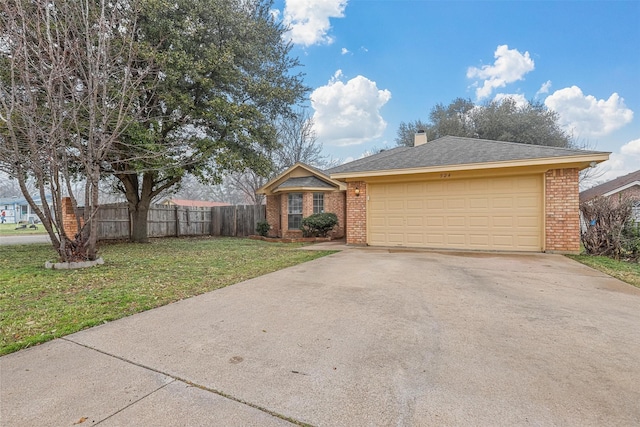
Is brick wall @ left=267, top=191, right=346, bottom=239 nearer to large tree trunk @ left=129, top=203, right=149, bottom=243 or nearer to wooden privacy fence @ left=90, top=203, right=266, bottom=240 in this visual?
wooden privacy fence @ left=90, top=203, right=266, bottom=240

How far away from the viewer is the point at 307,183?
44.5ft

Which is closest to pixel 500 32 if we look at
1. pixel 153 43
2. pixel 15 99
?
pixel 153 43

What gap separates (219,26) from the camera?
10.3 meters

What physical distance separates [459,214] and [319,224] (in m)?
5.21

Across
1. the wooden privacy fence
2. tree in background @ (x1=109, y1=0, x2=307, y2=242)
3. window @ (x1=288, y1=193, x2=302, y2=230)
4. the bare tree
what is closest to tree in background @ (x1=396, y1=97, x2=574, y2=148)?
window @ (x1=288, y1=193, x2=302, y2=230)

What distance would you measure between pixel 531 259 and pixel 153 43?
39.1 ft

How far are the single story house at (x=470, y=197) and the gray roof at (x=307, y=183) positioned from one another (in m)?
3.35

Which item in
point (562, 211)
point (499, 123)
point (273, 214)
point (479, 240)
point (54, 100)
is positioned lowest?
point (479, 240)

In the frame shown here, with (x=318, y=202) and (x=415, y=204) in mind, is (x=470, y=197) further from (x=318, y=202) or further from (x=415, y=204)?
(x=318, y=202)

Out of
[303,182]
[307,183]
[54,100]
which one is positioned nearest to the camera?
[54,100]

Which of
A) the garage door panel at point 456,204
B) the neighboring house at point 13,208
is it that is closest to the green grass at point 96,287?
the garage door panel at point 456,204

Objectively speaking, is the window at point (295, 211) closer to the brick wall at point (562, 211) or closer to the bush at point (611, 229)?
the brick wall at point (562, 211)

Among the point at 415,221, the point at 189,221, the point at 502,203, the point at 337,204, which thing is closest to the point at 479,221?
the point at 502,203

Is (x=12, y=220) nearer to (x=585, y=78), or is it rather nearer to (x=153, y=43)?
(x=153, y=43)
